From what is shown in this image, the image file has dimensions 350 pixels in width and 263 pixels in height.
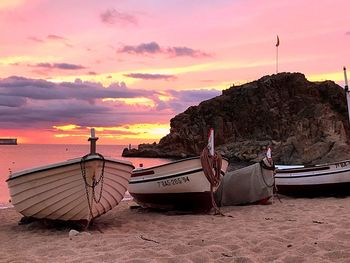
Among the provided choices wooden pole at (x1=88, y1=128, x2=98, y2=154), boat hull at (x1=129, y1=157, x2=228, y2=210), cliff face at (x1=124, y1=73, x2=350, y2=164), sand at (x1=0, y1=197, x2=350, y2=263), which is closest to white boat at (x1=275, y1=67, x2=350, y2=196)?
sand at (x1=0, y1=197, x2=350, y2=263)

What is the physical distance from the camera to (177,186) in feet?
35.6

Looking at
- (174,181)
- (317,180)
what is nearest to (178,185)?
(174,181)

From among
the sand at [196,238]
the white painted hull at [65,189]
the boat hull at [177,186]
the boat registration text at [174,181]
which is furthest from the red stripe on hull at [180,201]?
the white painted hull at [65,189]

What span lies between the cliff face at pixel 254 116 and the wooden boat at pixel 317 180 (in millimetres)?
52638

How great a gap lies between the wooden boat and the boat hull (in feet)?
13.0

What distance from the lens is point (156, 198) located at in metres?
11.5

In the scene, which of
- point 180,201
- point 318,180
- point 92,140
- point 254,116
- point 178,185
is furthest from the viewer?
point 254,116

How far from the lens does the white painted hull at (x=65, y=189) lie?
330 inches

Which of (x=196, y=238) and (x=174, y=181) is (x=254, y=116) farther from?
(x=196, y=238)

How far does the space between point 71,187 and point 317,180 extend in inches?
354

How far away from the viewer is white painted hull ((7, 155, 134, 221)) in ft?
27.5

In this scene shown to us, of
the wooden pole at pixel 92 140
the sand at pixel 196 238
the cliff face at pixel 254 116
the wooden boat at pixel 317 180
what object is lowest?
the sand at pixel 196 238

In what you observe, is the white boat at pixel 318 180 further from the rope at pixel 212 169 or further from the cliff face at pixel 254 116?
the cliff face at pixel 254 116

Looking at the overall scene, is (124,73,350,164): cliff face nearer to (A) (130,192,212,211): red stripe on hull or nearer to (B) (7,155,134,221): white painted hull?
(A) (130,192,212,211): red stripe on hull
